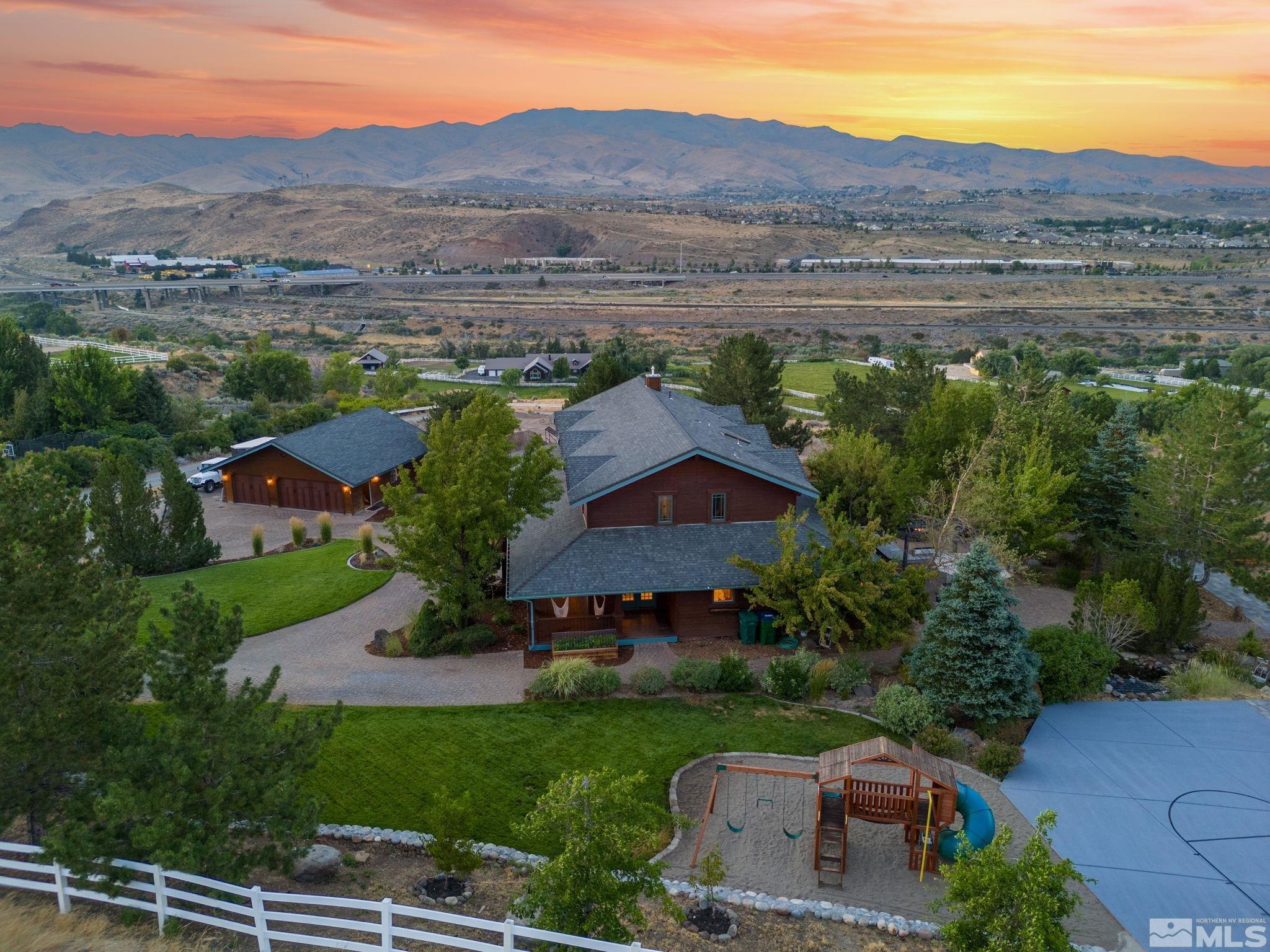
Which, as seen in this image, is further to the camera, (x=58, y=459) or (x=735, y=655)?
(x=58, y=459)

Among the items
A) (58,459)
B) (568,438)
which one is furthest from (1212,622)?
(58,459)

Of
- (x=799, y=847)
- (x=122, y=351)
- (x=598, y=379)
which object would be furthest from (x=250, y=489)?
(x=122, y=351)

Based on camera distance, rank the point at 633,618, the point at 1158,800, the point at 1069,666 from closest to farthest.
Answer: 1. the point at 1158,800
2. the point at 1069,666
3. the point at 633,618

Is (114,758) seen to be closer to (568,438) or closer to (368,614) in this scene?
(368,614)

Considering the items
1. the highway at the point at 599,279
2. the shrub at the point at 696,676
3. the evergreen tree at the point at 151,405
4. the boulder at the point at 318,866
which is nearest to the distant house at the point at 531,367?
the evergreen tree at the point at 151,405

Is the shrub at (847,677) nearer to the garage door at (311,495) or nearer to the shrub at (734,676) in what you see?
the shrub at (734,676)

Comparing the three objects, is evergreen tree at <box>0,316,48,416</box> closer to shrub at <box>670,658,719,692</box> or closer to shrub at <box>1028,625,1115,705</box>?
shrub at <box>670,658,719,692</box>

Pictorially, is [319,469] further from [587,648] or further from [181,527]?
[587,648]
